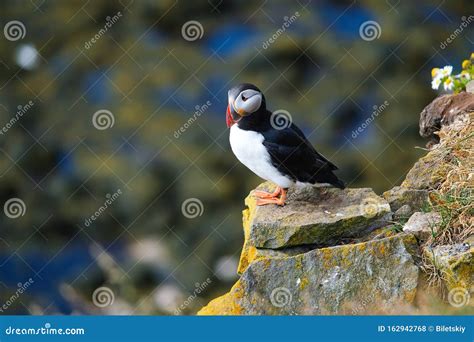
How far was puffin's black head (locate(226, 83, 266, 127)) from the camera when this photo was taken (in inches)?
247

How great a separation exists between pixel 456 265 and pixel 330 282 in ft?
2.42

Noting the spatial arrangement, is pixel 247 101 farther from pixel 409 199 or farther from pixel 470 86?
pixel 470 86

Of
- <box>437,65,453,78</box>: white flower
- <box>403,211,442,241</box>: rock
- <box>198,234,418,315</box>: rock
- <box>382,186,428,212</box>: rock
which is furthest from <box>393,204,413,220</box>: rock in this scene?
<box>437,65,453,78</box>: white flower

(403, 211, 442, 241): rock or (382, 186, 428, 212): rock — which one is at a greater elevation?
(382, 186, 428, 212): rock

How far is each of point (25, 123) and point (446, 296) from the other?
24.3 ft

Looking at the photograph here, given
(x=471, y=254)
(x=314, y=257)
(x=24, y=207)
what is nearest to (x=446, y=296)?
(x=471, y=254)

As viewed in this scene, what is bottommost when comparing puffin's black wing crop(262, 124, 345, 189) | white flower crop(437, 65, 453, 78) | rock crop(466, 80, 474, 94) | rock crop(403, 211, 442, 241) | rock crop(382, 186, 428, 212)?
rock crop(403, 211, 442, 241)

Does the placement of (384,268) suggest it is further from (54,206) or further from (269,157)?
(54,206)

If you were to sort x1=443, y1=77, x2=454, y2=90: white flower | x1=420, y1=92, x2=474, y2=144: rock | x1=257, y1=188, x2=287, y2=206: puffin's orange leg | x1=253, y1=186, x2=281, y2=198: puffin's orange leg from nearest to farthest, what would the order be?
x1=257, y1=188, x2=287, y2=206: puffin's orange leg → x1=253, y1=186, x2=281, y2=198: puffin's orange leg → x1=420, y1=92, x2=474, y2=144: rock → x1=443, y1=77, x2=454, y2=90: white flower

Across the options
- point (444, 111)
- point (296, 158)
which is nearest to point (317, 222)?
point (296, 158)

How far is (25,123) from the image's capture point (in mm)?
11820

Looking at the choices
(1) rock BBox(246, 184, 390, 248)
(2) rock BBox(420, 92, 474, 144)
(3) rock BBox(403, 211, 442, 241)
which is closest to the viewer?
(3) rock BBox(403, 211, 442, 241)

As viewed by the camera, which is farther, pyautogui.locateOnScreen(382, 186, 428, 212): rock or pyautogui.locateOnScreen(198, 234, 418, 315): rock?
pyautogui.locateOnScreen(382, 186, 428, 212): rock

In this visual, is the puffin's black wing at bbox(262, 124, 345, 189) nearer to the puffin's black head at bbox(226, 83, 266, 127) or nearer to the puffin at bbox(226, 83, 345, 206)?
the puffin at bbox(226, 83, 345, 206)
